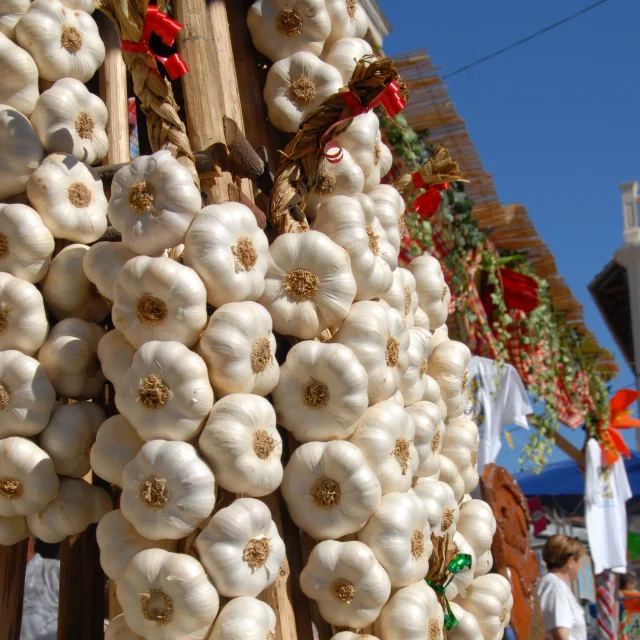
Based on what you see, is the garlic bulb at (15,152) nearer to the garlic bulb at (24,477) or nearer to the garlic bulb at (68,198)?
the garlic bulb at (68,198)

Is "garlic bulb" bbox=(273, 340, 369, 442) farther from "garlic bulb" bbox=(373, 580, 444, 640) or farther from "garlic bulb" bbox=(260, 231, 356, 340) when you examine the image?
"garlic bulb" bbox=(373, 580, 444, 640)

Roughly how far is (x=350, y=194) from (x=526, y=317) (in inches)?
140

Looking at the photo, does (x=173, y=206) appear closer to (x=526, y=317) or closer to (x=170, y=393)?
(x=170, y=393)

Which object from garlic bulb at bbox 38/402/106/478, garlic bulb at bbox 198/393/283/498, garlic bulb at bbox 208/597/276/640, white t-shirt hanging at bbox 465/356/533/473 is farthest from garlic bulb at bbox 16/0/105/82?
white t-shirt hanging at bbox 465/356/533/473

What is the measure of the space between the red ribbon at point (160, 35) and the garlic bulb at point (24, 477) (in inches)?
26.1

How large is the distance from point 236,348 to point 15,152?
573 mm

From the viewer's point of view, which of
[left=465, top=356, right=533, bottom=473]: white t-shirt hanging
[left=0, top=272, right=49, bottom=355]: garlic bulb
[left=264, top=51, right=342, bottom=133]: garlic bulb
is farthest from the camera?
[left=465, top=356, right=533, bottom=473]: white t-shirt hanging

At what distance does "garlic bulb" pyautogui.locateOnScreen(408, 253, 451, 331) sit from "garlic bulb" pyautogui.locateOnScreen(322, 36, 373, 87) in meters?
0.46

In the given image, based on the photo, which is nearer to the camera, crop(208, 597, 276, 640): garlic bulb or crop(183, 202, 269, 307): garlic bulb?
crop(208, 597, 276, 640): garlic bulb

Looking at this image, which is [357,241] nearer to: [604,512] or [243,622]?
[243,622]

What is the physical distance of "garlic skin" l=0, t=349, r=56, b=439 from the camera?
4.00 ft

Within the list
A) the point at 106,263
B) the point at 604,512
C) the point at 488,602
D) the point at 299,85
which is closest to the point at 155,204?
the point at 106,263

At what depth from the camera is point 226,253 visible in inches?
46.4

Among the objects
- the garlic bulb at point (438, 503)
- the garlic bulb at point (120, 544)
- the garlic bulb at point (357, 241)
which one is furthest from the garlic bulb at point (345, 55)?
the garlic bulb at point (120, 544)
